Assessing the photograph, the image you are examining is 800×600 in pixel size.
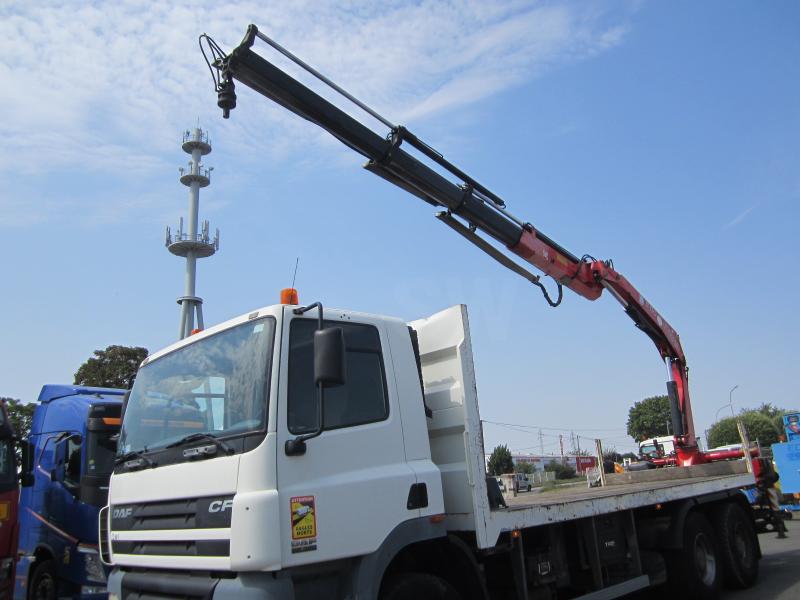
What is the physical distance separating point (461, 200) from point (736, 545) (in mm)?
5186

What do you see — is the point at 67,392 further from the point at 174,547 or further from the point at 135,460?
the point at 174,547

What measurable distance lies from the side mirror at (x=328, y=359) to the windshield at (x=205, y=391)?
14.5 inches

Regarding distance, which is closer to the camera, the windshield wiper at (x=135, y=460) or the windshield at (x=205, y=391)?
the windshield at (x=205, y=391)

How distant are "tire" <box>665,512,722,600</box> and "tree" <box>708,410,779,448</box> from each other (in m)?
49.9

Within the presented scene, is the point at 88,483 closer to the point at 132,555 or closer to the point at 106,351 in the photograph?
the point at 132,555

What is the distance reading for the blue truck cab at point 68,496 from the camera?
723 centimetres

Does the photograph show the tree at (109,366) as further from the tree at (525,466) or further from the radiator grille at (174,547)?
the tree at (525,466)

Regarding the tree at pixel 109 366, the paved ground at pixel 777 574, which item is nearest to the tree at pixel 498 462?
the paved ground at pixel 777 574

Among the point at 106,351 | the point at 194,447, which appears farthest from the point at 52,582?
the point at 106,351

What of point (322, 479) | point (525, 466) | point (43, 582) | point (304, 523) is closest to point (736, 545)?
point (322, 479)

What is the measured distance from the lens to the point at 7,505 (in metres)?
6.44

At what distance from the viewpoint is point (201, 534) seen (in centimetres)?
368

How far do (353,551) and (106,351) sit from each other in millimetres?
30314

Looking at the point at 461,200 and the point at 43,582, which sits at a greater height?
the point at 461,200
